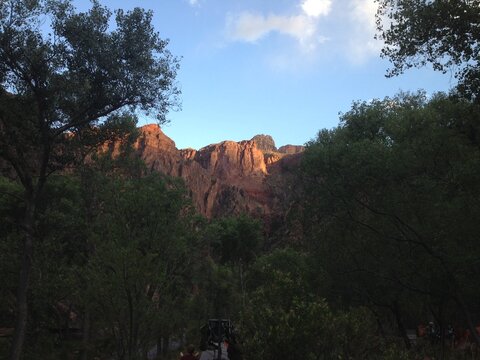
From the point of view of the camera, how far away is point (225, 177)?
15025cm

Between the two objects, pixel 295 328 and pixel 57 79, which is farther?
A: pixel 57 79

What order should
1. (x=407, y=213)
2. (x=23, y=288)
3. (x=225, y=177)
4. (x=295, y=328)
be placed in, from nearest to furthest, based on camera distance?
1. (x=295, y=328)
2. (x=23, y=288)
3. (x=407, y=213)
4. (x=225, y=177)

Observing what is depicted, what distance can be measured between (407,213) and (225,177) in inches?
5222

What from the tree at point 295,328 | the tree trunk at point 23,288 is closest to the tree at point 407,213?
the tree at point 295,328

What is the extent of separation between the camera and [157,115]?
740 inches

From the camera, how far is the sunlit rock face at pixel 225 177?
12331cm

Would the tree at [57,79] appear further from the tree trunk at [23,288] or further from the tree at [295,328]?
the tree at [295,328]

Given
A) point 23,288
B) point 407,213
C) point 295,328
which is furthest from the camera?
point 407,213

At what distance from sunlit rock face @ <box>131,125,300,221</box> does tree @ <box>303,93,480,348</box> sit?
3405 inches

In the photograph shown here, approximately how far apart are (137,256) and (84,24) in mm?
8170

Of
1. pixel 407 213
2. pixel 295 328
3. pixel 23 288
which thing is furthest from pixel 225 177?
pixel 295 328

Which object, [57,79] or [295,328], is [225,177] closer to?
[57,79]

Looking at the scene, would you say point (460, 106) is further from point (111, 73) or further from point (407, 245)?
point (111, 73)

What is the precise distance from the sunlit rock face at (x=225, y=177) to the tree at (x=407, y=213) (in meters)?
86.5
